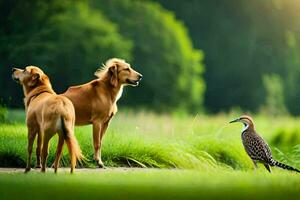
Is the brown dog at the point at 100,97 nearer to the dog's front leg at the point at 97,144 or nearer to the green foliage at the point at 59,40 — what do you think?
the dog's front leg at the point at 97,144

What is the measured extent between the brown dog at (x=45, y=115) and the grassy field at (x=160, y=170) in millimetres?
320

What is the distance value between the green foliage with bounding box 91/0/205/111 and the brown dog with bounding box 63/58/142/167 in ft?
94.3

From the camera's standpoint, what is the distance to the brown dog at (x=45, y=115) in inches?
328

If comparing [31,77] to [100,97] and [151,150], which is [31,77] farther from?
[151,150]

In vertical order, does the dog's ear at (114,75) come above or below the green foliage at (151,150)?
above

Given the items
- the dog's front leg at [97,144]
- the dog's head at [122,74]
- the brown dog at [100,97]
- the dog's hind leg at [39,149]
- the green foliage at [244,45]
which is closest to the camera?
the dog's hind leg at [39,149]

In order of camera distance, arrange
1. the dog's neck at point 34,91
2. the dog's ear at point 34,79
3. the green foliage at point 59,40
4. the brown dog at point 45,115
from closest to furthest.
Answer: the brown dog at point 45,115, the dog's neck at point 34,91, the dog's ear at point 34,79, the green foliage at point 59,40

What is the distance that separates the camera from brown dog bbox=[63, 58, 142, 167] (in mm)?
9820

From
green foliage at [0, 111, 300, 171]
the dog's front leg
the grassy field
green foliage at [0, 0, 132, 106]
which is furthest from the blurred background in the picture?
the dog's front leg

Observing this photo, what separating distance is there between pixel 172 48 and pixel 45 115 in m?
33.7

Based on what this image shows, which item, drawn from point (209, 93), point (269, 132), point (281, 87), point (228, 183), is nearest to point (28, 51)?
point (209, 93)

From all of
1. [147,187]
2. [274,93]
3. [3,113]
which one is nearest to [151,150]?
[3,113]

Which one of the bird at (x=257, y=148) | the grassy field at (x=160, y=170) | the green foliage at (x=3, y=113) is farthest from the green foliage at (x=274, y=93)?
the bird at (x=257, y=148)

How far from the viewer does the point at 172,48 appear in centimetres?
4188
